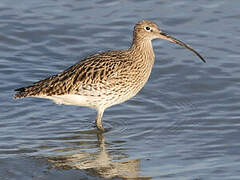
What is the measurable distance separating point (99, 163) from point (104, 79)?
1755mm

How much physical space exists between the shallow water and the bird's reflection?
16mm

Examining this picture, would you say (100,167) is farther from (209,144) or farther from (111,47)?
(111,47)

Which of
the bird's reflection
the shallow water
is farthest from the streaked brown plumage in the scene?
the bird's reflection

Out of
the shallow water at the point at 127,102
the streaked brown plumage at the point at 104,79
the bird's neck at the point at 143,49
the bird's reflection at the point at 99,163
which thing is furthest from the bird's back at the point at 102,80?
the bird's reflection at the point at 99,163

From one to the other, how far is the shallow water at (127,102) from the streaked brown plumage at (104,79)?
0.62 m

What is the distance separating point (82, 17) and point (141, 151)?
7171mm

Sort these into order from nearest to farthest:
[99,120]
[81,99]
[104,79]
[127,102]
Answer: [104,79] < [81,99] < [99,120] < [127,102]

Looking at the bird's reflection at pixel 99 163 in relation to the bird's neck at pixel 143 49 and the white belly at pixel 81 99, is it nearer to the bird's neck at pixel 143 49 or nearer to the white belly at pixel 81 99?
the white belly at pixel 81 99

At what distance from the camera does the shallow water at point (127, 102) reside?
10430mm

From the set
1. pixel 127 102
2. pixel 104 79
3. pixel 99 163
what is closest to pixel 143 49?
pixel 104 79

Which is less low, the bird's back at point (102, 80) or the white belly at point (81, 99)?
the bird's back at point (102, 80)

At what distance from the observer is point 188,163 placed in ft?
34.1

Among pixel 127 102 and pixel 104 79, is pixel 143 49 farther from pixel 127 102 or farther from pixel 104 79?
pixel 127 102

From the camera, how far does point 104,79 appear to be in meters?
11.7
